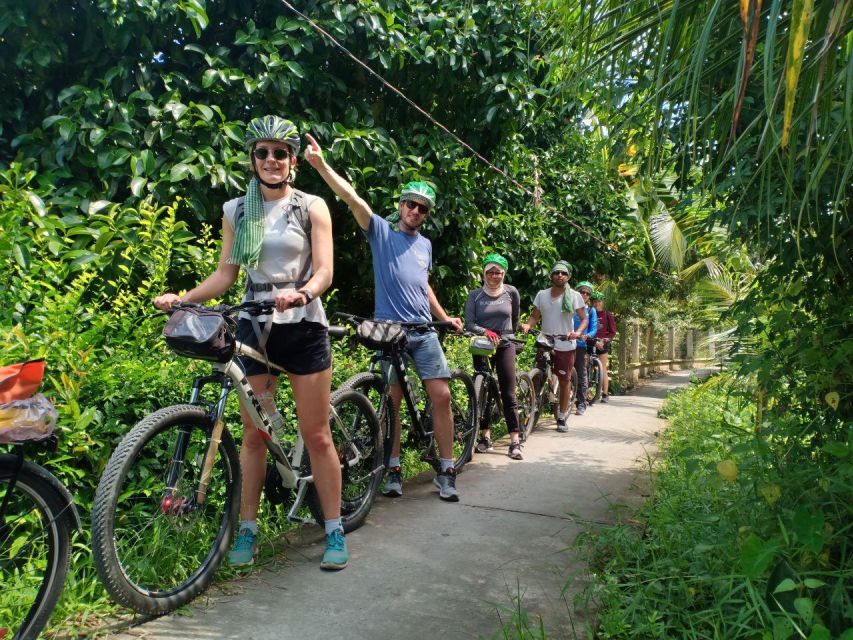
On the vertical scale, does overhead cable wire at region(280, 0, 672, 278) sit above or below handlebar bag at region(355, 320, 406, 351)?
above

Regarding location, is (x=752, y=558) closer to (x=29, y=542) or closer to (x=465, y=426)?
(x=29, y=542)

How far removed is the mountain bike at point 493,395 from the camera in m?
5.96

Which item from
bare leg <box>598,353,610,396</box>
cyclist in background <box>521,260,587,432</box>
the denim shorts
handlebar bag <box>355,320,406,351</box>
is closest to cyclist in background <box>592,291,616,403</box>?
bare leg <box>598,353,610,396</box>

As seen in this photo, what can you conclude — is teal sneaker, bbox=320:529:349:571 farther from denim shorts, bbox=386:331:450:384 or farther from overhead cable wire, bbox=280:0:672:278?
overhead cable wire, bbox=280:0:672:278

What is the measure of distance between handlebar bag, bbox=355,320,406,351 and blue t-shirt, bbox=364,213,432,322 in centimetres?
25

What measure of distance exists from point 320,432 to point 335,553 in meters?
0.57

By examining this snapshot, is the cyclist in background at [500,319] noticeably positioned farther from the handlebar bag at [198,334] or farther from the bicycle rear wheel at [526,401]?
the handlebar bag at [198,334]

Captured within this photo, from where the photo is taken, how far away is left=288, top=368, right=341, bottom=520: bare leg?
3.01 m

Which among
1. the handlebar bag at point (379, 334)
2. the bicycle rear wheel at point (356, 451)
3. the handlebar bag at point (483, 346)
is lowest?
the bicycle rear wheel at point (356, 451)

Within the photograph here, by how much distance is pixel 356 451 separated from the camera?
3719 mm

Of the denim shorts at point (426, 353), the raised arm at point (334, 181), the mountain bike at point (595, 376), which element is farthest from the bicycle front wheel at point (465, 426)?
the mountain bike at point (595, 376)

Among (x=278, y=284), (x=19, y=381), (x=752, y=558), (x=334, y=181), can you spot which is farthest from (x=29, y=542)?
(x=752, y=558)

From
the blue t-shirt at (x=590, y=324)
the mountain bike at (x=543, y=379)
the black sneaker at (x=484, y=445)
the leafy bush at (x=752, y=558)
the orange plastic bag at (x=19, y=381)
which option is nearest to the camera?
the orange plastic bag at (x=19, y=381)

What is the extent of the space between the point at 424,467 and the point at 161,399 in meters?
2.68
